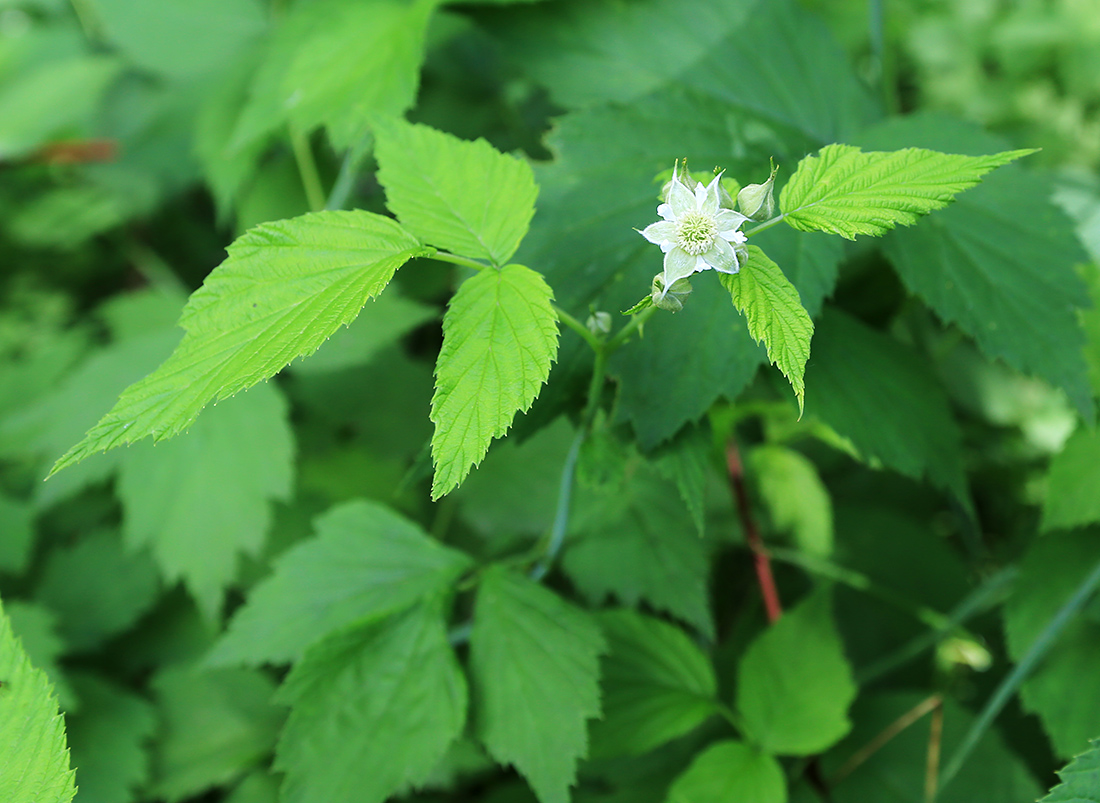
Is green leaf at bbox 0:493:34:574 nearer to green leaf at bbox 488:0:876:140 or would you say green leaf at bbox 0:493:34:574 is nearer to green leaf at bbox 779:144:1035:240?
green leaf at bbox 488:0:876:140

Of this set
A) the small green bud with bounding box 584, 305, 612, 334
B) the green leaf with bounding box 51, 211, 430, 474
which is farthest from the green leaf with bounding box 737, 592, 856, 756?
the green leaf with bounding box 51, 211, 430, 474

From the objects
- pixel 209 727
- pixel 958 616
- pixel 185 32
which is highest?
pixel 185 32

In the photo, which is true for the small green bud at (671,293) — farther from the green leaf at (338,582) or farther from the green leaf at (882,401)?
the green leaf at (338,582)

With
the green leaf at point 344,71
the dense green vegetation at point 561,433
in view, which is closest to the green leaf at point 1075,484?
the dense green vegetation at point 561,433

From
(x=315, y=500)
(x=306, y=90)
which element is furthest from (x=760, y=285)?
(x=315, y=500)

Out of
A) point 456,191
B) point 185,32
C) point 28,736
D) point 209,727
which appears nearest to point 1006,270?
point 456,191

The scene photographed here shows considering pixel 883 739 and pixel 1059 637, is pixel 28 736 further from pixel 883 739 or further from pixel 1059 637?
pixel 1059 637
